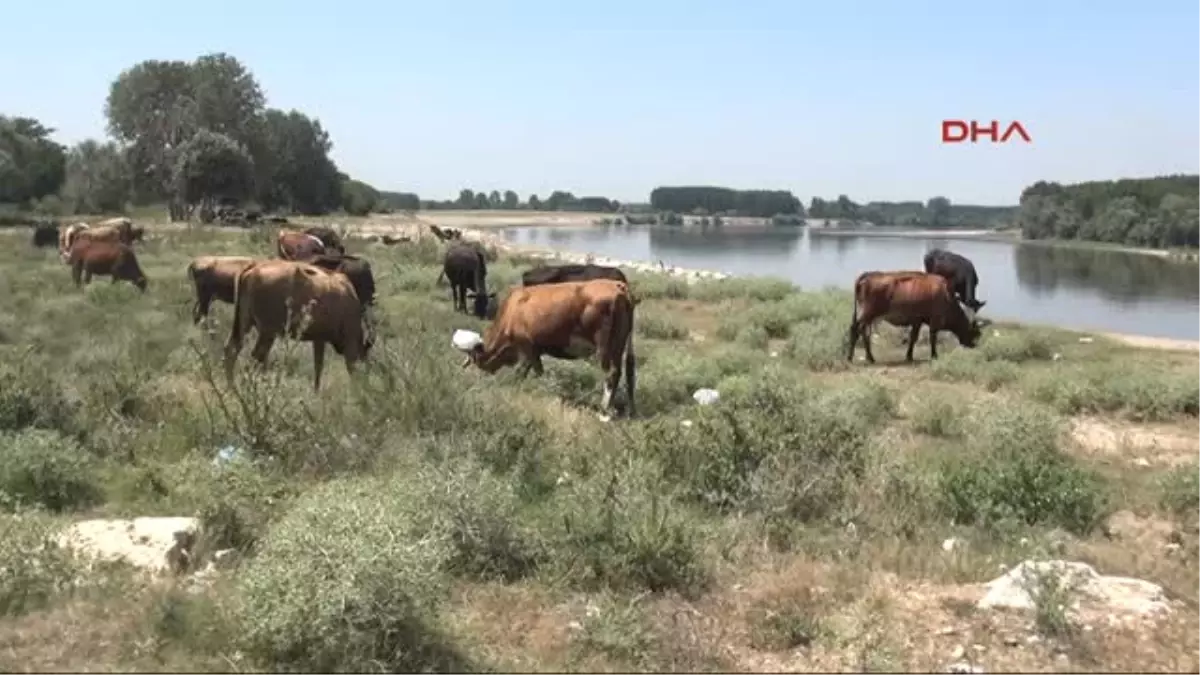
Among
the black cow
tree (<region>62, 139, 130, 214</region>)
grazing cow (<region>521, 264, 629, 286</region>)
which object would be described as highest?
tree (<region>62, 139, 130, 214</region>)

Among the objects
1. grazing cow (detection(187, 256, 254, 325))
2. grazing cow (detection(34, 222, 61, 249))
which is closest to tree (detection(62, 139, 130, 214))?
grazing cow (detection(34, 222, 61, 249))

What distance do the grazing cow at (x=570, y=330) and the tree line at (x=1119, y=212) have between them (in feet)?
271

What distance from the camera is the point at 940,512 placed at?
7.29m

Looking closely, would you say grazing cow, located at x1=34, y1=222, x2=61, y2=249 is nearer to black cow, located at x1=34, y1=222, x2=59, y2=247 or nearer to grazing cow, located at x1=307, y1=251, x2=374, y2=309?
black cow, located at x1=34, y1=222, x2=59, y2=247

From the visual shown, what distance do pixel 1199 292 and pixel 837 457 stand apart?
45.5 m

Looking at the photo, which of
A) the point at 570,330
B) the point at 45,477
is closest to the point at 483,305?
the point at 570,330

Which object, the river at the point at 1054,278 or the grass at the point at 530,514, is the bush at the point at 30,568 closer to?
the grass at the point at 530,514

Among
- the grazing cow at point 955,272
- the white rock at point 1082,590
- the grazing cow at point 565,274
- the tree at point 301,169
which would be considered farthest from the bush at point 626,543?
the tree at point 301,169

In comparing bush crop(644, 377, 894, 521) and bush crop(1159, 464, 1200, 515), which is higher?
bush crop(644, 377, 894, 521)

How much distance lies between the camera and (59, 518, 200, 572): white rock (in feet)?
18.1

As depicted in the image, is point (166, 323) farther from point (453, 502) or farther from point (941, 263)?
point (941, 263)

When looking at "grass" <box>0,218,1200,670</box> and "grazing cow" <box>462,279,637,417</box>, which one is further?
"grazing cow" <box>462,279,637,417</box>

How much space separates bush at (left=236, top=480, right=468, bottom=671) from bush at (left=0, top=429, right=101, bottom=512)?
251 cm

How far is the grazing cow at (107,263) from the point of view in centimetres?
2283
